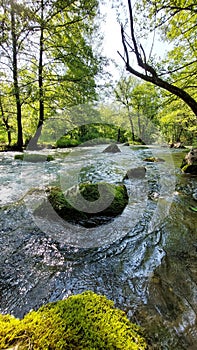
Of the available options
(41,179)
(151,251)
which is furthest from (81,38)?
(151,251)

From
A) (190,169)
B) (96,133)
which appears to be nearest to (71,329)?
Result: (190,169)

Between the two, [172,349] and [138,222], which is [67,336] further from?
[138,222]

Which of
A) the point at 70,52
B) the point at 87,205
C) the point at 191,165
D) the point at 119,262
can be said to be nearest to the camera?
the point at 119,262

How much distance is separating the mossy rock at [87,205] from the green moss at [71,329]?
6.37ft

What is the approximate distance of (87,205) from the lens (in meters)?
3.36

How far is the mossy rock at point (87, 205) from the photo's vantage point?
3.17m

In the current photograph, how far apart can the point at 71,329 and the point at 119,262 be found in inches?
52.6

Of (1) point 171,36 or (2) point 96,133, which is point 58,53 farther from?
(2) point 96,133

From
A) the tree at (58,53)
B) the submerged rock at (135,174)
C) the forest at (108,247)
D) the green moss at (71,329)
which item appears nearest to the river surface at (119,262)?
the forest at (108,247)

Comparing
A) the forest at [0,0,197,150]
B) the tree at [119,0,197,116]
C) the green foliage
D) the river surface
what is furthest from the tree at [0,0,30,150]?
the green foliage

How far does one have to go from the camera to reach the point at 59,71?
11.6 meters

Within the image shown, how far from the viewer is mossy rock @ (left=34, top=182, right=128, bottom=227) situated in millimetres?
3168

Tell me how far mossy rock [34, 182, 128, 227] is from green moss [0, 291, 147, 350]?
6.37 ft

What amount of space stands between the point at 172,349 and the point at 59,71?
1374cm
